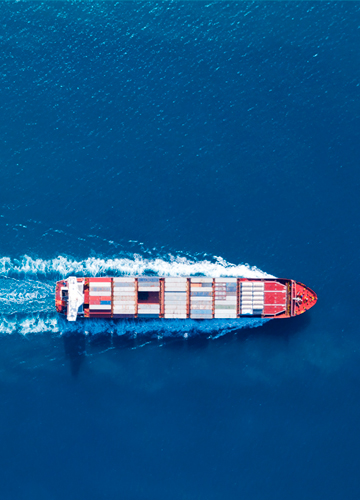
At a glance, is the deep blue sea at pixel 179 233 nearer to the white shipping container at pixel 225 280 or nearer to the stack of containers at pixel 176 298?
the white shipping container at pixel 225 280

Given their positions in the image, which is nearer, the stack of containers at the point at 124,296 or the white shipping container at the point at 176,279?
the white shipping container at the point at 176,279

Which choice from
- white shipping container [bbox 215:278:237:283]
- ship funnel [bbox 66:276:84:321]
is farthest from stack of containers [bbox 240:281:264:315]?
ship funnel [bbox 66:276:84:321]

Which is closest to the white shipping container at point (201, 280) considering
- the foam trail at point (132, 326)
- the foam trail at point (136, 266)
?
the foam trail at point (136, 266)

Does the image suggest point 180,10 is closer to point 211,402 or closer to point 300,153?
point 300,153

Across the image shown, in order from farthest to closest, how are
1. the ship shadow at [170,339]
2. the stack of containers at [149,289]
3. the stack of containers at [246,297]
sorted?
the ship shadow at [170,339] < the stack of containers at [149,289] < the stack of containers at [246,297]

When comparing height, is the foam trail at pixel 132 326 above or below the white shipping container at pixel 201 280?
below

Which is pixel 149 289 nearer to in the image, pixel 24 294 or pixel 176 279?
pixel 176 279

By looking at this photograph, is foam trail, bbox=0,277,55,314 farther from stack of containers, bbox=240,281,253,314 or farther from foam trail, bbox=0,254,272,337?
stack of containers, bbox=240,281,253,314

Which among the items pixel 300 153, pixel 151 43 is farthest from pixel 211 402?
pixel 151 43

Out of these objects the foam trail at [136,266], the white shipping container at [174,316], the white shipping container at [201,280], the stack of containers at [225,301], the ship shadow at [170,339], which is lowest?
the ship shadow at [170,339]
